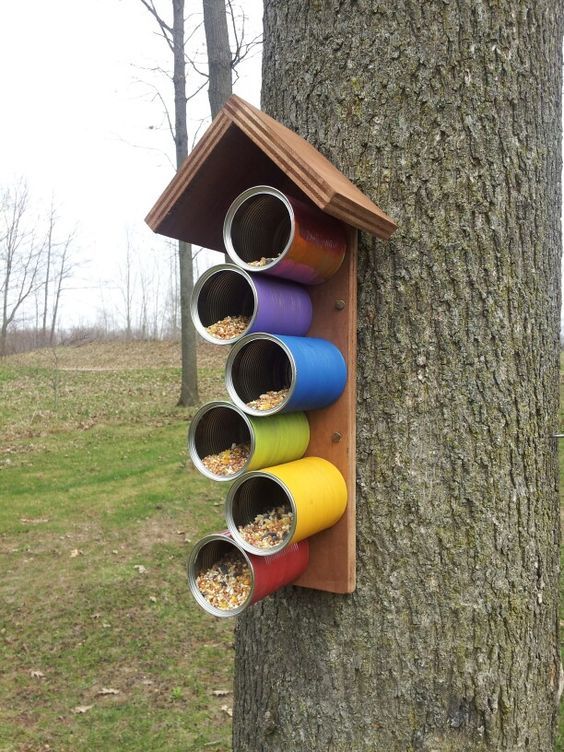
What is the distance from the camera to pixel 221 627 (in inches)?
163

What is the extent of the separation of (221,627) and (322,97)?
355 centimetres

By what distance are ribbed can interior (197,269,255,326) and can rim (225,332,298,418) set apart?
0.09 metres

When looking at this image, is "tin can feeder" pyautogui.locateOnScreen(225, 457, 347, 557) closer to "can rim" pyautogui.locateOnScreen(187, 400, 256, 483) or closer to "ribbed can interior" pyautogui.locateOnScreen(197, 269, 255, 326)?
"can rim" pyautogui.locateOnScreen(187, 400, 256, 483)

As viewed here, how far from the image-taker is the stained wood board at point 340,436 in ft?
4.69

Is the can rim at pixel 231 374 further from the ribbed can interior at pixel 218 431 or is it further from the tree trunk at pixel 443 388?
the tree trunk at pixel 443 388

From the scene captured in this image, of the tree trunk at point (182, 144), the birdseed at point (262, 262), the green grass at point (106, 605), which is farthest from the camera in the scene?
the tree trunk at point (182, 144)

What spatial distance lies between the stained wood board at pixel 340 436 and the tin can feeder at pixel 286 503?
0.03 metres

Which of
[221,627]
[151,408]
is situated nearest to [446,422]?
[221,627]

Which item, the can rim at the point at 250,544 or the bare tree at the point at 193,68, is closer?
the can rim at the point at 250,544

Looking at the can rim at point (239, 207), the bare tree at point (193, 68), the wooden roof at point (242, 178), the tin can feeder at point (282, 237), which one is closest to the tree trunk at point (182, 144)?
the bare tree at point (193, 68)

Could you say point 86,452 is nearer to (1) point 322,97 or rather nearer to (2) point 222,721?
(2) point 222,721

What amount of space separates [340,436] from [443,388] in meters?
0.26

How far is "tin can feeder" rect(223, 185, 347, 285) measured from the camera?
1.32 m

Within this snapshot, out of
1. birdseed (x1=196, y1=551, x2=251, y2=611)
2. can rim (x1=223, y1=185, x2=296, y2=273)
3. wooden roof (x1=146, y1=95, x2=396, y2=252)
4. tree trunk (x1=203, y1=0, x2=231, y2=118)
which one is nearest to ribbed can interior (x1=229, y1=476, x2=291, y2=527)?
birdseed (x1=196, y1=551, x2=251, y2=611)
